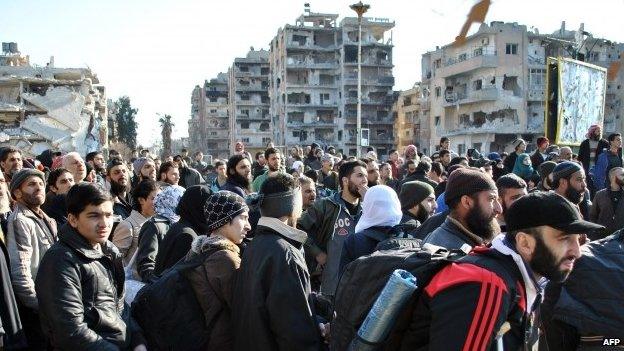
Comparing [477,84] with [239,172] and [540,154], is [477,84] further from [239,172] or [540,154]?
[239,172]

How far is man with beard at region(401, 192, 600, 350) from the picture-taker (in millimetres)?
1934

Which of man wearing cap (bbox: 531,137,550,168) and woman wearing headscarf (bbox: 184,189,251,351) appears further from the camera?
man wearing cap (bbox: 531,137,550,168)

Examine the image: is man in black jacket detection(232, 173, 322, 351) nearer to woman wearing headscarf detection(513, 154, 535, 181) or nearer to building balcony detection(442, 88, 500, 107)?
woman wearing headscarf detection(513, 154, 535, 181)

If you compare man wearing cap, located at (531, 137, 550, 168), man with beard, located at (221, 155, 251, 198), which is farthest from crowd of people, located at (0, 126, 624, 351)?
man wearing cap, located at (531, 137, 550, 168)

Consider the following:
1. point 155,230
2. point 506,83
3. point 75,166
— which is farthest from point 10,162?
point 506,83

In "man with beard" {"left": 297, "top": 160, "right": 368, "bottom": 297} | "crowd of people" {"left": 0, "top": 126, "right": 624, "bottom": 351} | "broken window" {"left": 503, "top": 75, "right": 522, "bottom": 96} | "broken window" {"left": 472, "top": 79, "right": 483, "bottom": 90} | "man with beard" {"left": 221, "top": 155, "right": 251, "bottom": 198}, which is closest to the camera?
"crowd of people" {"left": 0, "top": 126, "right": 624, "bottom": 351}

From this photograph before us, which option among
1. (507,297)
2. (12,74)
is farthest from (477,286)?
(12,74)

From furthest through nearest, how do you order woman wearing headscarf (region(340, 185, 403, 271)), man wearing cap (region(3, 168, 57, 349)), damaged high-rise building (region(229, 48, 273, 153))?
1. damaged high-rise building (region(229, 48, 273, 153))
2. woman wearing headscarf (region(340, 185, 403, 271))
3. man wearing cap (region(3, 168, 57, 349))

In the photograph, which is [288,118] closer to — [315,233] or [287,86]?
[287,86]

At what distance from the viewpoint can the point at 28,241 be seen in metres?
4.24

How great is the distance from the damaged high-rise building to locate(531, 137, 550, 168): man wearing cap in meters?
68.4

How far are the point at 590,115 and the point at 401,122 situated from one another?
55.0 metres

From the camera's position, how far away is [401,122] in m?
72.9

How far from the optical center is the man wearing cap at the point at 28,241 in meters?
4.03
